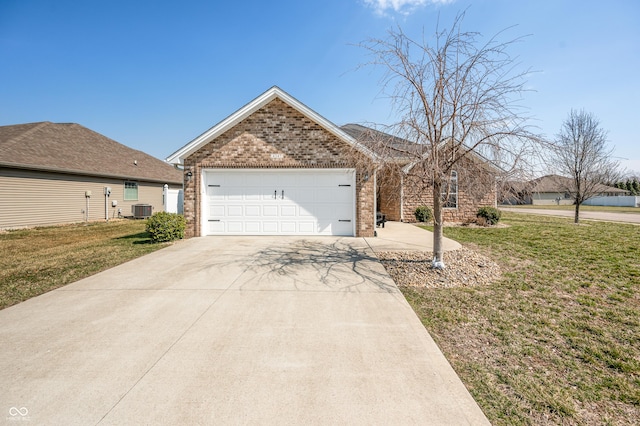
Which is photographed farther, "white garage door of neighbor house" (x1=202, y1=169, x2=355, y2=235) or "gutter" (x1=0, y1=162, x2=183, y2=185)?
"gutter" (x1=0, y1=162, x2=183, y2=185)

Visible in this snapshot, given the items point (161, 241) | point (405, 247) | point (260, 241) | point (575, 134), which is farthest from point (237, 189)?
point (575, 134)

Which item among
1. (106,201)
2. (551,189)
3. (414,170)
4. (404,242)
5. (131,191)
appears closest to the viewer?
(414,170)

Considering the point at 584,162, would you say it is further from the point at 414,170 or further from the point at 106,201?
the point at 106,201

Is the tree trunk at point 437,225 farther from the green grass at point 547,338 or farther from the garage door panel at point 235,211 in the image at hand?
the garage door panel at point 235,211

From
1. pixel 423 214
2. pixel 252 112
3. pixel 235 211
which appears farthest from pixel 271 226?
pixel 423 214

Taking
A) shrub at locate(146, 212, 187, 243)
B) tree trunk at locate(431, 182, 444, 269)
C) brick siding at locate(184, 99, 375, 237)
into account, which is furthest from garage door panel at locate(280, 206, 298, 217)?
tree trunk at locate(431, 182, 444, 269)

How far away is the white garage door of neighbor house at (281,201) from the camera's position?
390 inches

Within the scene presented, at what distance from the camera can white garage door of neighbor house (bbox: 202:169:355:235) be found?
32.5 ft

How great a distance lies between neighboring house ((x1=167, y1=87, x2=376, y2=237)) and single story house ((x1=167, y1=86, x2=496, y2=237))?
3cm

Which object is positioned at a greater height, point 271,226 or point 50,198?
point 50,198

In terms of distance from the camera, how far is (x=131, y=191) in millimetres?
19328

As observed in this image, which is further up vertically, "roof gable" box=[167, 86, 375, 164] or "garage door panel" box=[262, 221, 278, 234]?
"roof gable" box=[167, 86, 375, 164]

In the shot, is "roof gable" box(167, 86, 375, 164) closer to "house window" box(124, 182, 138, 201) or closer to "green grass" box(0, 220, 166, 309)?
"green grass" box(0, 220, 166, 309)

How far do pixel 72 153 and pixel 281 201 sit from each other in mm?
14833
